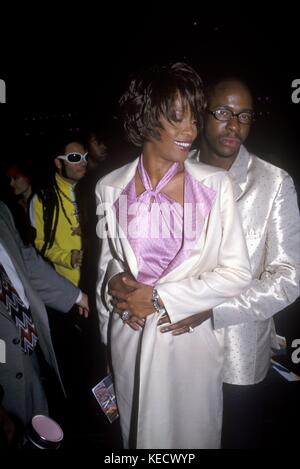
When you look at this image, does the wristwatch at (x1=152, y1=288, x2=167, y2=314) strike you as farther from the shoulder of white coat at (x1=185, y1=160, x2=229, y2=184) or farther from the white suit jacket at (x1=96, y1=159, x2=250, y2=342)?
the shoulder of white coat at (x1=185, y1=160, x2=229, y2=184)

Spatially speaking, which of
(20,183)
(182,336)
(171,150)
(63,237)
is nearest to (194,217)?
(171,150)

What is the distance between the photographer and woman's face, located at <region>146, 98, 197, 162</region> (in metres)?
1.37

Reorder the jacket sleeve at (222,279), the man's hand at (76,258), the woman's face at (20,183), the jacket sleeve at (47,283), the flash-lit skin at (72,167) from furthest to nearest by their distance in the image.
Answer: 1. the woman's face at (20,183)
2. the flash-lit skin at (72,167)
3. the man's hand at (76,258)
4. the jacket sleeve at (47,283)
5. the jacket sleeve at (222,279)

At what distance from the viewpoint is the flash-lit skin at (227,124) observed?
59.8 inches

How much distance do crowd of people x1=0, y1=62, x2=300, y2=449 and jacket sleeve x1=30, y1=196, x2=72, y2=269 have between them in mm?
711

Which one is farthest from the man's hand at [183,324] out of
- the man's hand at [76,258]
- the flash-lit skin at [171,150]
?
the man's hand at [76,258]

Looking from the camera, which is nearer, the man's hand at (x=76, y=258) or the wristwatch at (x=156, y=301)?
the wristwatch at (x=156, y=301)

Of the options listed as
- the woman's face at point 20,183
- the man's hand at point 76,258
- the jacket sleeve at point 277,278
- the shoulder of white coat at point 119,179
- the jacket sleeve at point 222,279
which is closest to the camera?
the jacket sleeve at point 222,279

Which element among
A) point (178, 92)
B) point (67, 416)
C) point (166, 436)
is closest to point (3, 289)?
point (166, 436)

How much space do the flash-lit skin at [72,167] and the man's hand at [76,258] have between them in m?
0.58

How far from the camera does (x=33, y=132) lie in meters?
3.38

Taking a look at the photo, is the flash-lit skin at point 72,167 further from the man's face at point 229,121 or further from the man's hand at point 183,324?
the man's hand at point 183,324

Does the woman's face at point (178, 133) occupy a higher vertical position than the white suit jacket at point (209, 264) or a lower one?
higher
